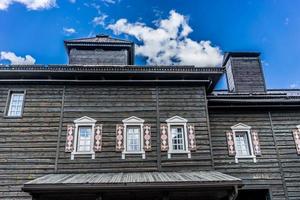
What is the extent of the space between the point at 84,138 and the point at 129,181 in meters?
3.29

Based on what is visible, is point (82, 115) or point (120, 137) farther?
point (82, 115)

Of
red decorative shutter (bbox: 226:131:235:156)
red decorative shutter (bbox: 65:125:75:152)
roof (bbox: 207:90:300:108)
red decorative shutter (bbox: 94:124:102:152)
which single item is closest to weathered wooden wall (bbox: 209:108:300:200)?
red decorative shutter (bbox: 226:131:235:156)

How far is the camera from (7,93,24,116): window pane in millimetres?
10695

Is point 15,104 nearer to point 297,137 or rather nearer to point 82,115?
point 82,115

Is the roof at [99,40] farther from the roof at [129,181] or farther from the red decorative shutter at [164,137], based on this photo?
the roof at [129,181]

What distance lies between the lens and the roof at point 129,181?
7965 mm

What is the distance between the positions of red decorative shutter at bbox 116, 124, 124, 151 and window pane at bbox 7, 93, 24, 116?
4.25 m

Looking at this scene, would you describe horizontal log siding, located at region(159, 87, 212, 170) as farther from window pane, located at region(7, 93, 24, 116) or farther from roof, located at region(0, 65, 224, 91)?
window pane, located at region(7, 93, 24, 116)

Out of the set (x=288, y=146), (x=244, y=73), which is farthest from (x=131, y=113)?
(x=244, y=73)

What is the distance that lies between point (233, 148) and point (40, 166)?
8.12 meters

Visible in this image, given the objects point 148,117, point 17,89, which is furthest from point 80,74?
point 148,117

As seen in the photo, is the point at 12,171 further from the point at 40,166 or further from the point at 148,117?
the point at 148,117

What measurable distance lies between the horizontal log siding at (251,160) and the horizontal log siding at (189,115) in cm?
96

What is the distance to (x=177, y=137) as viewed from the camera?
35.1 ft
